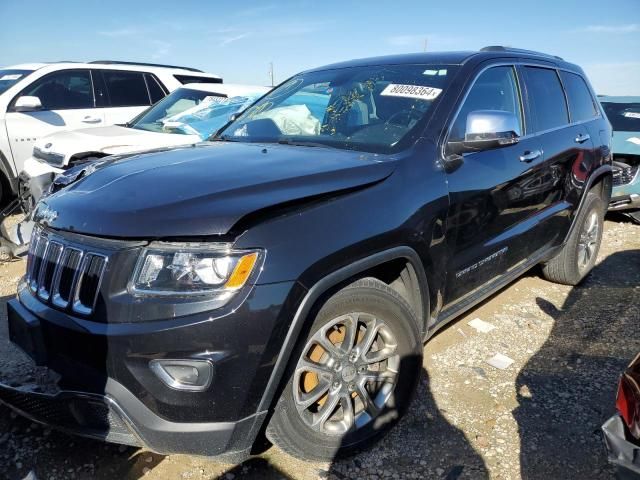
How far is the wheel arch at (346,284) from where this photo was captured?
1.87m

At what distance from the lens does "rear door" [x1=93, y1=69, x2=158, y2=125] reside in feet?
24.3

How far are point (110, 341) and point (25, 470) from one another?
109 centimetres

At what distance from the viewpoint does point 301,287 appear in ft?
6.09

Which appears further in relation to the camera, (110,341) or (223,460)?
(223,460)

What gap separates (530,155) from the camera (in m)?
3.21

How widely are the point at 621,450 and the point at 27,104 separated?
7.18 metres

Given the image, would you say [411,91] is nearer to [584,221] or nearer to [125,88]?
[584,221]

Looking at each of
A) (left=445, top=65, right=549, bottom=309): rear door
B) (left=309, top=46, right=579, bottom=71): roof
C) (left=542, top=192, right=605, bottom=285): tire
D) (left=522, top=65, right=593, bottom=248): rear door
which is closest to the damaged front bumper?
(left=445, top=65, right=549, bottom=309): rear door

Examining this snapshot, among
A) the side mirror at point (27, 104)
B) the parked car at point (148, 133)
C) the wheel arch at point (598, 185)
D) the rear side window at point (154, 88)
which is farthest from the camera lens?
the rear side window at point (154, 88)

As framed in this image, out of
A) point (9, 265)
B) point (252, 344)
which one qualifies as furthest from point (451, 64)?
point (9, 265)

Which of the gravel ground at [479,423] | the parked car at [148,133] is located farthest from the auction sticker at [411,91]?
the parked car at [148,133]

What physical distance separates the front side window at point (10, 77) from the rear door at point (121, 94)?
0.93m

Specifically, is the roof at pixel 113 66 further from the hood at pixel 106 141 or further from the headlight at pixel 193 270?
the headlight at pixel 193 270

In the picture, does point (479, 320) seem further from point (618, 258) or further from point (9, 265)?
point (9, 265)
